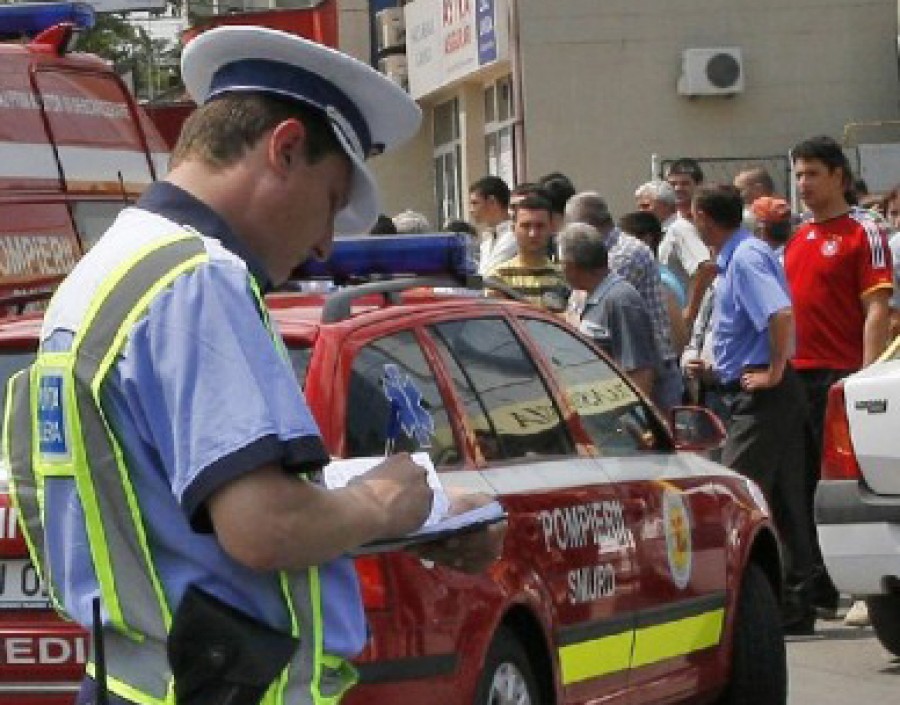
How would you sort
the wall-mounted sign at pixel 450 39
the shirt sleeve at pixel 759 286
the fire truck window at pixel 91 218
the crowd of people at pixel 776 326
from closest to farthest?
the fire truck window at pixel 91 218, the shirt sleeve at pixel 759 286, the crowd of people at pixel 776 326, the wall-mounted sign at pixel 450 39

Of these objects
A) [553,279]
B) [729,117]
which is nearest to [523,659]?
[553,279]

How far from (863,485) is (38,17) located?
14.9 ft

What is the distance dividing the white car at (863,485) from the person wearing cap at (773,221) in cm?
381

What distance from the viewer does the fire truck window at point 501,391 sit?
6.95 metres

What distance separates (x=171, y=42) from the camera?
2092 inches

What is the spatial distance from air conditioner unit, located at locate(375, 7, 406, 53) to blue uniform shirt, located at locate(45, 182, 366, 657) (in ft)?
101

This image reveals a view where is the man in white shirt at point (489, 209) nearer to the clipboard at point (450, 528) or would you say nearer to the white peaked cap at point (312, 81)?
the clipboard at point (450, 528)

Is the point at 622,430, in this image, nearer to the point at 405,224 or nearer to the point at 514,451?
the point at 514,451

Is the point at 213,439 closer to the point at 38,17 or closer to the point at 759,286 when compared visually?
the point at 759,286

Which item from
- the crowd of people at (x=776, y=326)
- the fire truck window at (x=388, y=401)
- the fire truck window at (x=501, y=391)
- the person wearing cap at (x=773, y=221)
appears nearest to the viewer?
the fire truck window at (x=388, y=401)

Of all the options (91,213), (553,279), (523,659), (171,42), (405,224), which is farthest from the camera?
(171,42)

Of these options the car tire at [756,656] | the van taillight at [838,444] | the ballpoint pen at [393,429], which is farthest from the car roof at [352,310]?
the ballpoint pen at [393,429]

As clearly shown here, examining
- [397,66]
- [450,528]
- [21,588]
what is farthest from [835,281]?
[397,66]

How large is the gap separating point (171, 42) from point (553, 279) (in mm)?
41495
